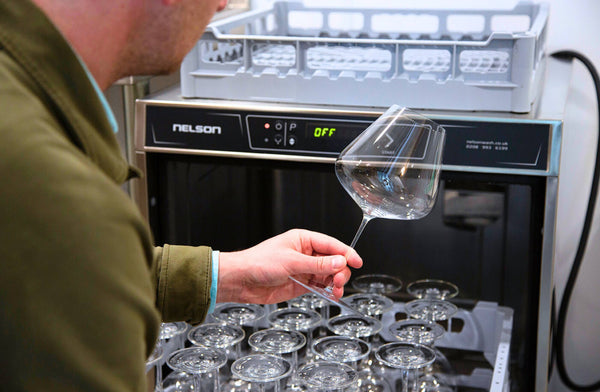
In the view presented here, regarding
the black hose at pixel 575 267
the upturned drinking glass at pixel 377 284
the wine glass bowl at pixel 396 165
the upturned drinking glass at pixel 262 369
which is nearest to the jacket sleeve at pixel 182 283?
the upturned drinking glass at pixel 262 369

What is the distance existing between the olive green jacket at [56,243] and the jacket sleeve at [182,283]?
1.66 feet

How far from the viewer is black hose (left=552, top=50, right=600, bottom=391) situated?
5.61ft

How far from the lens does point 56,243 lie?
51 cm

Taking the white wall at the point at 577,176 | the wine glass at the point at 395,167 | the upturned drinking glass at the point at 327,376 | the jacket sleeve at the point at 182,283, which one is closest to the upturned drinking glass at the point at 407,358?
the upturned drinking glass at the point at 327,376

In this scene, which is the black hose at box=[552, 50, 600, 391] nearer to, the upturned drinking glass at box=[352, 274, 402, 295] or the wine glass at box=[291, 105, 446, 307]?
the upturned drinking glass at box=[352, 274, 402, 295]

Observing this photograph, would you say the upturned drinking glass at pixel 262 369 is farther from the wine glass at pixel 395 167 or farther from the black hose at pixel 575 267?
the black hose at pixel 575 267

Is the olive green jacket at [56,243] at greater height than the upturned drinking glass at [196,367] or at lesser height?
greater

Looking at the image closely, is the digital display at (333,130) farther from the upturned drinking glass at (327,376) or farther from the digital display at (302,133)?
the upturned drinking glass at (327,376)

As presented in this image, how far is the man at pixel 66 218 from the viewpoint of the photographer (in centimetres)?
51

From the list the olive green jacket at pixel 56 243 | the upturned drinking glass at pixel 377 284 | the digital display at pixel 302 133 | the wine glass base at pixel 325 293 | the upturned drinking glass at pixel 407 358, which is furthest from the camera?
the upturned drinking glass at pixel 377 284

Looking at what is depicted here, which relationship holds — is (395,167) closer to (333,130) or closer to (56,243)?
(333,130)

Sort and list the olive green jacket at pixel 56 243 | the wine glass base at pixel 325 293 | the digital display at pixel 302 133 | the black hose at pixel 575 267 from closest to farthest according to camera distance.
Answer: the olive green jacket at pixel 56 243
the wine glass base at pixel 325 293
the digital display at pixel 302 133
the black hose at pixel 575 267

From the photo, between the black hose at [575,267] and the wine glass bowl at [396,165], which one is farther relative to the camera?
the black hose at [575,267]

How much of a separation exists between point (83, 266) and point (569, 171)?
1.52 m
